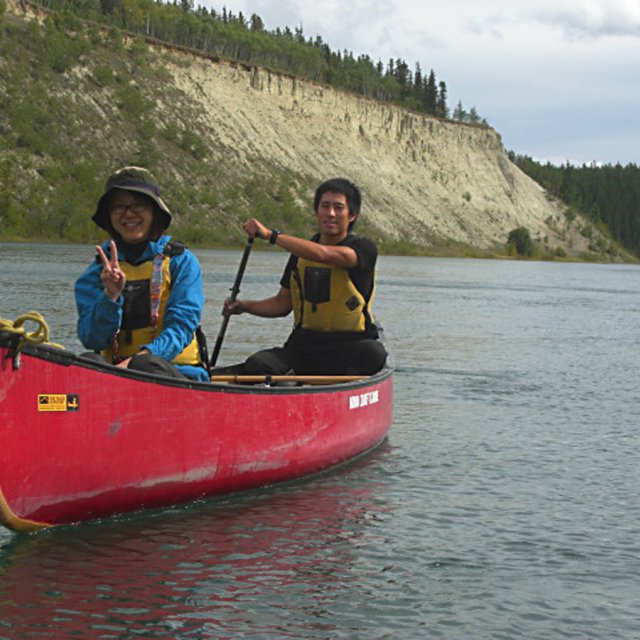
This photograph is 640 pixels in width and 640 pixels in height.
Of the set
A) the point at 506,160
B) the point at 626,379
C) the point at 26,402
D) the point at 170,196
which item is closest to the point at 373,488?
the point at 26,402

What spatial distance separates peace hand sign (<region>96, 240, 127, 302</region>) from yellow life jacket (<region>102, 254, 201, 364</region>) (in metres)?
0.43

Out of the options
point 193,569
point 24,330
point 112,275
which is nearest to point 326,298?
point 112,275

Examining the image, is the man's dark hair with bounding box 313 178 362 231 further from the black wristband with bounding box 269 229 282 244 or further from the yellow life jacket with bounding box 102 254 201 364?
the yellow life jacket with bounding box 102 254 201 364

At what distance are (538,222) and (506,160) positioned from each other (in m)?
6.96

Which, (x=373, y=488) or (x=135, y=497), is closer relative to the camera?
(x=135, y=497)

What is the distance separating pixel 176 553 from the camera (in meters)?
6.45

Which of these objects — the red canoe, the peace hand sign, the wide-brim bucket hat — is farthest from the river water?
the wide-brim bucket hat

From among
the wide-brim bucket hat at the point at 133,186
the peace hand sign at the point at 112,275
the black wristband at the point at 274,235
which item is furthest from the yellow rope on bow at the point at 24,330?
the black wristband at the point at 274,235

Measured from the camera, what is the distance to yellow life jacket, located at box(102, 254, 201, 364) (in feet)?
23.1

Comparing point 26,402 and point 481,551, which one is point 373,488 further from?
point 26,402

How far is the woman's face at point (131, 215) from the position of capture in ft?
22.4

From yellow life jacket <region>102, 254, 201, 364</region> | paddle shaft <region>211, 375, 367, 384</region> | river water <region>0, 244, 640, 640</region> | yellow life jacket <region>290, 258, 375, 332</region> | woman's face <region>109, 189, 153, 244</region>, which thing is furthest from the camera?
yellow life jacket <region>290, 258, 375, 332</region>

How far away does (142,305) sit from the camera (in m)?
7.10

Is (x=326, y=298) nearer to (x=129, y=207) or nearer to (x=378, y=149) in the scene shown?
(x=129, y=207)
